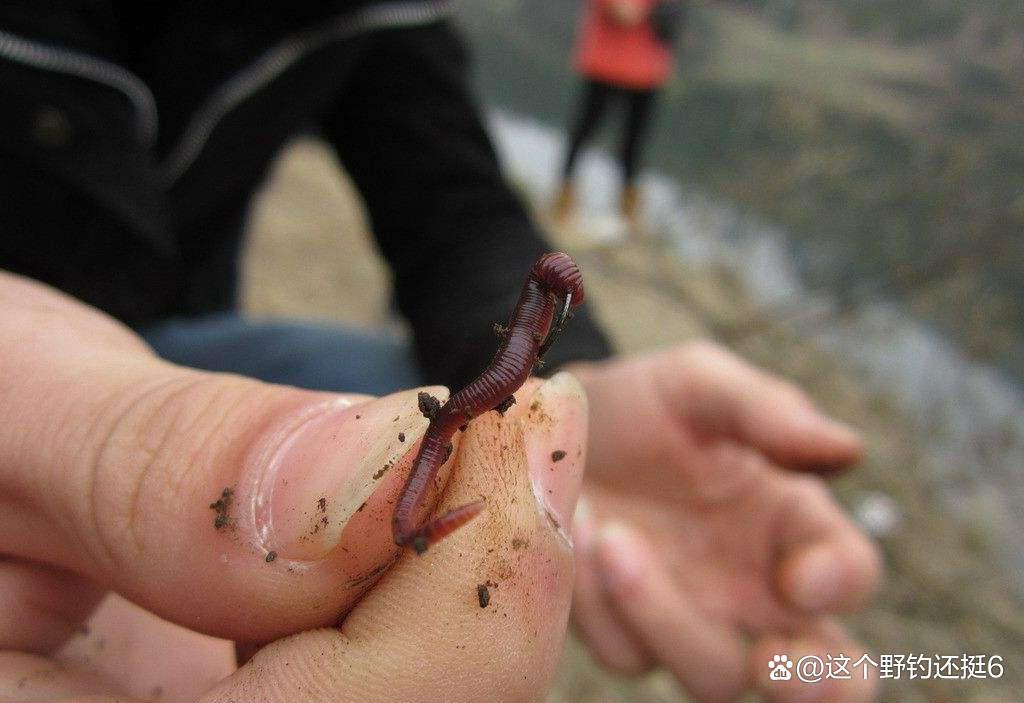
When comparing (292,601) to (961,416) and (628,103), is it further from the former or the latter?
(628,103)

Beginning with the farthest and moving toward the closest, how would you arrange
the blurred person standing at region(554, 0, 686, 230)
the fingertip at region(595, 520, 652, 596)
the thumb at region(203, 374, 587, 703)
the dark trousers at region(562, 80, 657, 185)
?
the dark trousers at region(562, 80, 657, 185), the blurred person standing at region(554, 0, 686, 230), the fingertip at region(595, 520, 652, 596), the thumb at region(203, 374, 587, 703)

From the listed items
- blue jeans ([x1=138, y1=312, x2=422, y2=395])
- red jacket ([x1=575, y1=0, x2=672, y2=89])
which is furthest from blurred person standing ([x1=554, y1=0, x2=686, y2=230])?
blue jeans ([x1=138, y1=312, x2=422, y2=395])

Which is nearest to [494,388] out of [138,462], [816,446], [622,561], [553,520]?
[553,520]

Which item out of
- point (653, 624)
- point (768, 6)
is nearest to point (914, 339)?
point (653, 624)

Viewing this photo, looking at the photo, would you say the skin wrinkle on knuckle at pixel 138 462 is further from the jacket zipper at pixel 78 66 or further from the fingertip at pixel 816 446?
the fingertip at pixel 816 446

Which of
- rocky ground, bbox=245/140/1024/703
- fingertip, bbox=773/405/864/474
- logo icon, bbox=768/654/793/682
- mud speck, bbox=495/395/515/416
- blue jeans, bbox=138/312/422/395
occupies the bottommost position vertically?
rocky ground, bbox=245/140/1024/703

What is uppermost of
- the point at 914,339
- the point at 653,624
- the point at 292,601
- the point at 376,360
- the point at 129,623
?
the point at 292,601

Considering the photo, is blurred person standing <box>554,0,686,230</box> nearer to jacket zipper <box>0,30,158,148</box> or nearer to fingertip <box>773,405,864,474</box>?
fingertip <box>773,405,864,474</box>

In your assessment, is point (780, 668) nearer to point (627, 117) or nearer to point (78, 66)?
point (78, 66)
